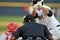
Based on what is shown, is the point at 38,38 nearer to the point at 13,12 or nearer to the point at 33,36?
the point at 33,36

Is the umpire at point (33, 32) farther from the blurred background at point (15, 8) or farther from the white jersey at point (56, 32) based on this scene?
the blurred background at point (15, 8)

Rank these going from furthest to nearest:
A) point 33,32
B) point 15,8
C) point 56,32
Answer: point 15,8 < point 56,32 < point 33,32

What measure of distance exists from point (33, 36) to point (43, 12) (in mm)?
1876

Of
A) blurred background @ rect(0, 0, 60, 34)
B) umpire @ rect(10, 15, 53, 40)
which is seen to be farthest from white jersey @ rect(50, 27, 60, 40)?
blurred background @ rect(0, 0, 60, 34)

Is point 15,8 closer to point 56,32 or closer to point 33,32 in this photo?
point 56,32

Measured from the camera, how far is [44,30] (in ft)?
18.8

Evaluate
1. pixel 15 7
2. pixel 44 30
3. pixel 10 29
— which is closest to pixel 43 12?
pixel 10 29

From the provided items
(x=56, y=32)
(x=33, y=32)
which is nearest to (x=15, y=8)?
(x=56, y=32)

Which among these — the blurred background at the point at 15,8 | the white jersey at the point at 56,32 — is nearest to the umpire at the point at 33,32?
the white jersey at the point at 56,32

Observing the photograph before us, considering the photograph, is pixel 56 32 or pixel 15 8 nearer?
pixel 56 32

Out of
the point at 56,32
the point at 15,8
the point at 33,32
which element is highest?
the point at 33,32

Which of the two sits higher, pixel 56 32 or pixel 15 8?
pixel 56 32

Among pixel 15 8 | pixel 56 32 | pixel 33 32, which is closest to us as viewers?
pixel 33 32

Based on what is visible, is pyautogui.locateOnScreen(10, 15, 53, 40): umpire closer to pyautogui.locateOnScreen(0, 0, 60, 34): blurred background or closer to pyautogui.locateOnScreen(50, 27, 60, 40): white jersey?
pyautogui.locateOnScreen(50, 27, 60, 40): white jersey
